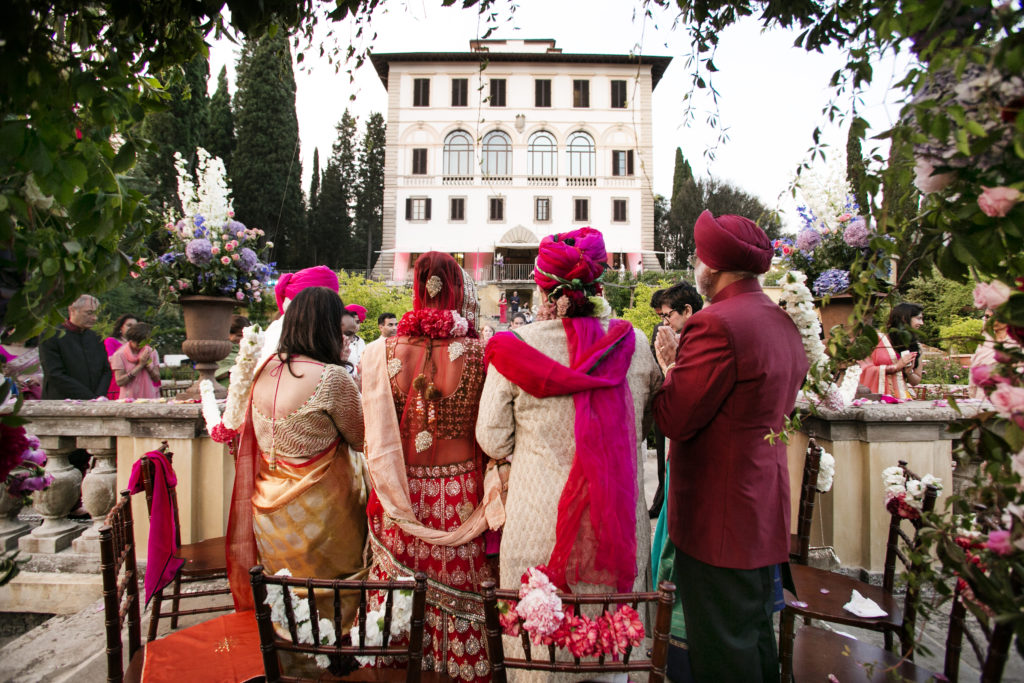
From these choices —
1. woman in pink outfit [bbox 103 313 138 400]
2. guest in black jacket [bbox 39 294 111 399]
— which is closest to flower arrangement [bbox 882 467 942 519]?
guest in black jacket [bbox 39 294 111 399]

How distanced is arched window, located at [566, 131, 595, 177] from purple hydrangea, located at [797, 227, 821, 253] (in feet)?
101

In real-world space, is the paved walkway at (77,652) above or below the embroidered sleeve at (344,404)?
below

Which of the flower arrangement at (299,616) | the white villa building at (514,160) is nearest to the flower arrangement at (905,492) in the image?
the flower arrangement at (299,616)

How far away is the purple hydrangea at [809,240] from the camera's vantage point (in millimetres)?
3623

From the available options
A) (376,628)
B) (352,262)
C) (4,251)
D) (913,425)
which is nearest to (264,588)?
(376,628)

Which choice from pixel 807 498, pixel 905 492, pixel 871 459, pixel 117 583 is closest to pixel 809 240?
pixel 871 459

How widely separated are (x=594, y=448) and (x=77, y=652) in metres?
2.93

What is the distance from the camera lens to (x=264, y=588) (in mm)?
1533

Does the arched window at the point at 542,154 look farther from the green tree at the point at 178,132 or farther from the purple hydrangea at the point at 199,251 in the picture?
the purple hydrangea at the point at 199,251

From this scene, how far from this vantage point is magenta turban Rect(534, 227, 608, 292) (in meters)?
2.18

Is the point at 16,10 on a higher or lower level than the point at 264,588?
higher

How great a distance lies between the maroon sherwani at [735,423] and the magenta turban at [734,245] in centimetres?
12

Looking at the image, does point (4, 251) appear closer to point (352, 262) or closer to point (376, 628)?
point (376, 628)

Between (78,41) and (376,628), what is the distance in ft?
5.31
